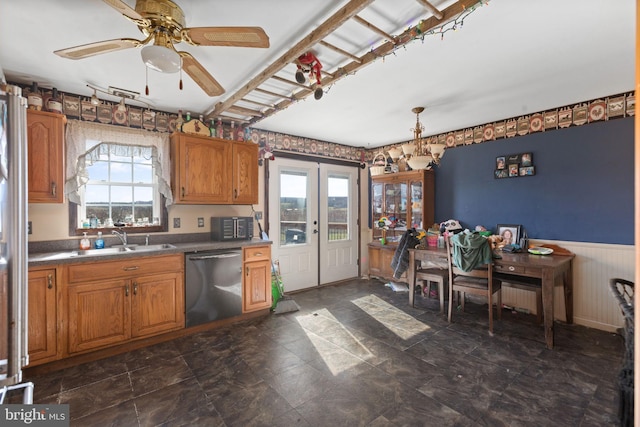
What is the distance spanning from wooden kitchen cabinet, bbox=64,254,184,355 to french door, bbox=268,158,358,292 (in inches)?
65.4

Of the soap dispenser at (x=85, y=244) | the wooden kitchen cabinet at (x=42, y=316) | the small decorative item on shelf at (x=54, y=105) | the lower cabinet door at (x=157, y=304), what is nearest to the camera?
the wooden kitchen cabinet at (x=42, y=316)

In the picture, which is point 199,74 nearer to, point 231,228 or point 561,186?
point 231,228

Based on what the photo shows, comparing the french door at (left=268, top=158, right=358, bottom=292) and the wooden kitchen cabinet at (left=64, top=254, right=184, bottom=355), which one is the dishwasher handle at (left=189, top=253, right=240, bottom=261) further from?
the french door at (left=268, top=158, right=358, bottom=292)

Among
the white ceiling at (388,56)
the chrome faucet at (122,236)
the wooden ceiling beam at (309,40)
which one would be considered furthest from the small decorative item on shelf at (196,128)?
the chrome faucet at (122,236)

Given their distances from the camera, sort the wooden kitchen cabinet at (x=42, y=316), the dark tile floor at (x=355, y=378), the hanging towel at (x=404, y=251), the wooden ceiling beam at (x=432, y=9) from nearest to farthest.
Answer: the wooden ceiling beam at (x=432, y=9) → the dark tile floor at (x=355, y=378) → the wooden kitchen cabinet at (x=42, y=316) → the hanging towel at (x=404, y=251)

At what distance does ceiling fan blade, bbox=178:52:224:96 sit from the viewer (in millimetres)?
1783

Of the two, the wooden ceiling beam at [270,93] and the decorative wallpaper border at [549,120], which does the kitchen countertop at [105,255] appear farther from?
the decorative wallpaper border at [549,120]

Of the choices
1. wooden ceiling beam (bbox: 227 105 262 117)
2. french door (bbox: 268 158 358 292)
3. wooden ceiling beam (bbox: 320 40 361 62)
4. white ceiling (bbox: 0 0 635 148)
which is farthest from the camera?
french door (bbox: 268 158 358 292)

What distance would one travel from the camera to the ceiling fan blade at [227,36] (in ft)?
4.90

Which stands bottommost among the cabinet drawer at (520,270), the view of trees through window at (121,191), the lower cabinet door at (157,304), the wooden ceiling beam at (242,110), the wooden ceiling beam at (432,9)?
the lower cabinet door at (157,304)

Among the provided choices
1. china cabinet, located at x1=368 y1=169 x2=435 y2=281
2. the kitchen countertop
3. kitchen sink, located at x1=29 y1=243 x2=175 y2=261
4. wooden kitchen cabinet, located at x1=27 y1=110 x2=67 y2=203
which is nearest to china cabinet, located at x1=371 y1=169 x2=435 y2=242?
china cabinet, located at x1=368 y1=169 x2=435 y2=281

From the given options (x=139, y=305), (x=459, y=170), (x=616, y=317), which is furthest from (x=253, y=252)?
(x=616, y=317)

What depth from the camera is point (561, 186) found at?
11.2 feet

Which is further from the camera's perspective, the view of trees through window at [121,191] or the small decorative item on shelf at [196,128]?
the small decorative item on shelf at [196,128]
